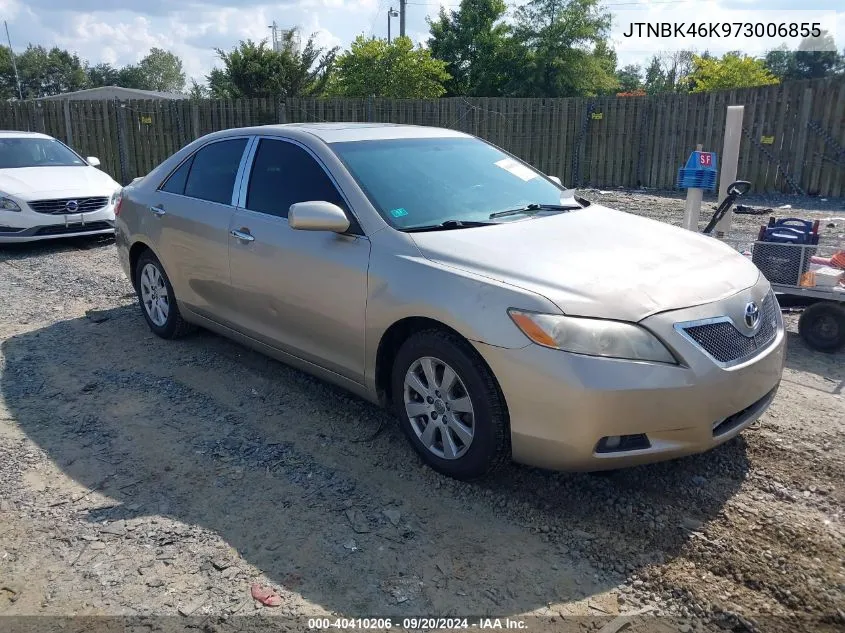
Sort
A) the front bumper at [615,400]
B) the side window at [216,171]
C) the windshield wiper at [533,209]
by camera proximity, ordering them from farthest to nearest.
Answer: the side window at [216,171] → the windshield wiper at [533,209] → the front bumper at [615,400]

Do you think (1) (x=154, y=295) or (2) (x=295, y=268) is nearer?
(2) (x=295, y=268)

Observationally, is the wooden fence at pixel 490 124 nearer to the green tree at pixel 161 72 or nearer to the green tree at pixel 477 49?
the green tree at pixel 477 49

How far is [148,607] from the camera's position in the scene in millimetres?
2824

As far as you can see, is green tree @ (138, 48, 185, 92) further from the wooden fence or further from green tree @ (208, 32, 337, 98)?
the wooden fence

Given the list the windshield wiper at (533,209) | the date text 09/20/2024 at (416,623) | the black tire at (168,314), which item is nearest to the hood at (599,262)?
the windshield wiper at (533,209)

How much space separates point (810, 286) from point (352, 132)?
3669mm

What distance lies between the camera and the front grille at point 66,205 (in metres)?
9.56

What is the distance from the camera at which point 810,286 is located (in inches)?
217

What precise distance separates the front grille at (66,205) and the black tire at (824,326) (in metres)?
8.87

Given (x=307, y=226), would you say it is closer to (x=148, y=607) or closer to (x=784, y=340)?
(x=148, y=607)

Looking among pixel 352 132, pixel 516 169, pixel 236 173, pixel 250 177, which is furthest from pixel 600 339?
pixel 236 173

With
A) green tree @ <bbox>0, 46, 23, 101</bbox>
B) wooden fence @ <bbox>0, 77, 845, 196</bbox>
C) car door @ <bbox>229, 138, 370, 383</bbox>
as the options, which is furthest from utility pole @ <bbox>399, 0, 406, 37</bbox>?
green tree @ <bbox>0, 46, 23, 101</bbox>

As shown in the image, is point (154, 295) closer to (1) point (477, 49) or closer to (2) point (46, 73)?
(1) point (477, 49)

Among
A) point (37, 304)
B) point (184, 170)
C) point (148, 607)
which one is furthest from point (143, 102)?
point (148, 607)
